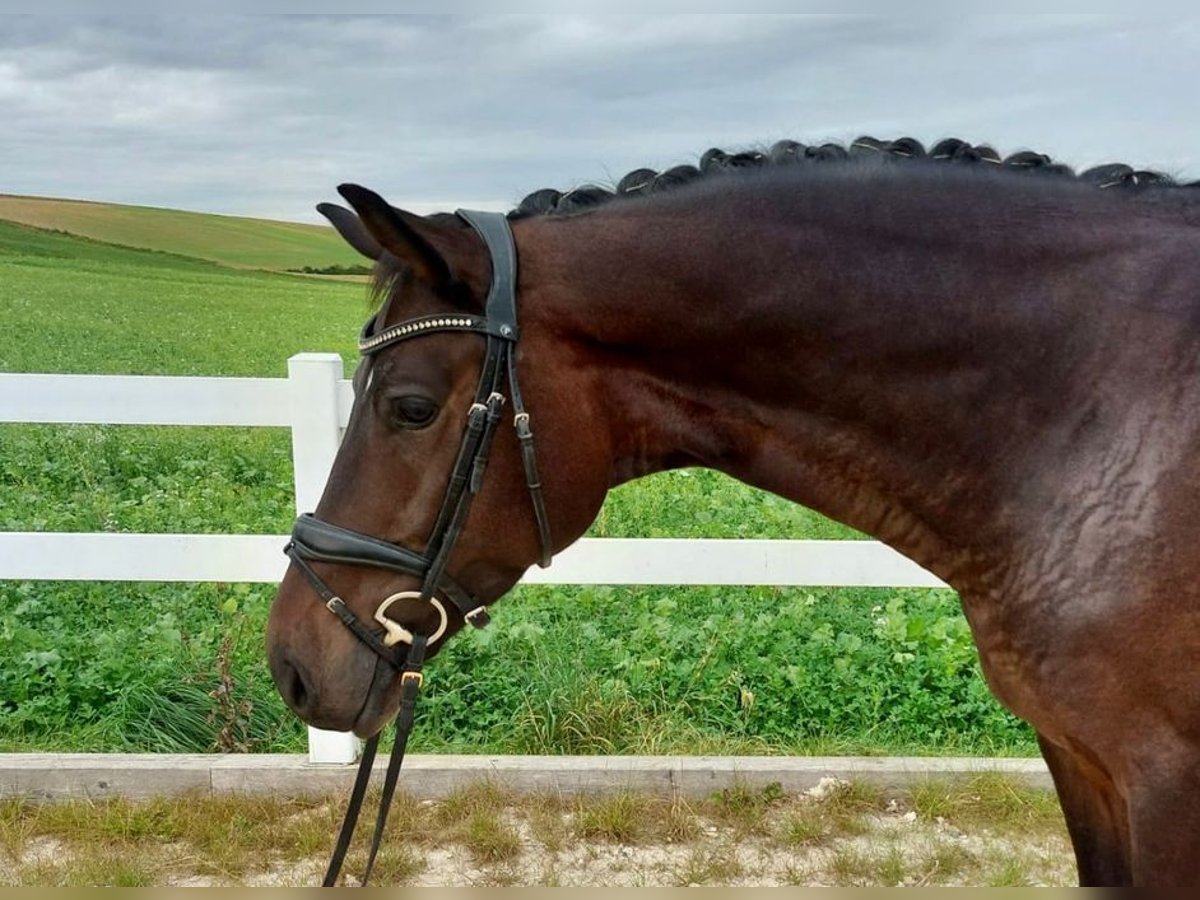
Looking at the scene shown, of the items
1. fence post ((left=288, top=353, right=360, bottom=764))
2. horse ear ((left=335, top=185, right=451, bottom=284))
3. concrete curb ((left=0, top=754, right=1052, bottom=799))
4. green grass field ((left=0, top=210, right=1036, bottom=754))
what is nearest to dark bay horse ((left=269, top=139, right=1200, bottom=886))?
horse ear ((left=335, top=185, right=451, bottom=284))

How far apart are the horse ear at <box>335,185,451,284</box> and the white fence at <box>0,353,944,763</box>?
1838mm

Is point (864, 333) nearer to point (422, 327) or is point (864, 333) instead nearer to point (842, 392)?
point (842, 392)

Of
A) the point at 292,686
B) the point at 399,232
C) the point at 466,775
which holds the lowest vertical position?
the point at 466,775

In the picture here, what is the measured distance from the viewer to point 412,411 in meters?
1.79

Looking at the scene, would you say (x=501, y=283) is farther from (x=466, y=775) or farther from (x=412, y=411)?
(x=466, y=775)

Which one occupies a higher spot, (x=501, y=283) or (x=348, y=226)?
(x=348, y=226)

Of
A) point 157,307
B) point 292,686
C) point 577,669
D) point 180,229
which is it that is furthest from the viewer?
point 157,307

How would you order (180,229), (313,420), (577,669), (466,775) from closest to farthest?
(313,420) → (466,775) → (577,669) → (180,229)

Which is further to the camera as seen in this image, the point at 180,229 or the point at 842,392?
the point at 180,229

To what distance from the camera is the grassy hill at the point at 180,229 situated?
13.6 meters

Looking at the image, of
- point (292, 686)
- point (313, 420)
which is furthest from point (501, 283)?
point (313, 420)

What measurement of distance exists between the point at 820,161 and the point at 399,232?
855mm

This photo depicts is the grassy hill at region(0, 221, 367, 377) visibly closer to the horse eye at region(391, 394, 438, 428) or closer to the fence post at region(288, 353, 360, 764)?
the fence post at region(288, 353, 360, 764)

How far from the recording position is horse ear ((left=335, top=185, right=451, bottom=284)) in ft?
5.40
